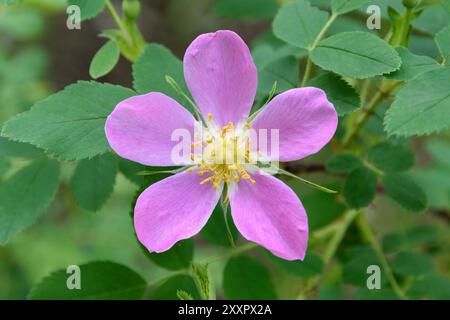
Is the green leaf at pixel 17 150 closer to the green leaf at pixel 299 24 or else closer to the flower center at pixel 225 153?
the flower center at pixel 225 153

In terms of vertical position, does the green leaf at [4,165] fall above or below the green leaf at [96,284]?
above

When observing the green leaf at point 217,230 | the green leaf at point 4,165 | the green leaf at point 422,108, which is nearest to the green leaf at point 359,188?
the green leaf at point 217,230

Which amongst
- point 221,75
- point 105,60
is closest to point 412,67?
point 221,75

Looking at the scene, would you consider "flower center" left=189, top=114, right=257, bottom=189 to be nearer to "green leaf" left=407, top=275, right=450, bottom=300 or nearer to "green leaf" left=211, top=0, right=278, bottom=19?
"green leaf" left=407, top=275, right=450, bottom=300

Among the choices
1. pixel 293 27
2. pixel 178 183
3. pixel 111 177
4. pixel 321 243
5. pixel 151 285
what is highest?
pixel 293 27

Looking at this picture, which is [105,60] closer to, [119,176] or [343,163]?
[343,163]

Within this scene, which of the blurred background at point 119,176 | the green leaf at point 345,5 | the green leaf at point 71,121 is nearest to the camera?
the green leaf at point 71,121

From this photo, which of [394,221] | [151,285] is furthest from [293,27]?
[394,221]

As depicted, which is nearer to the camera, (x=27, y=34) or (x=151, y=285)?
(x=151, y=285)
